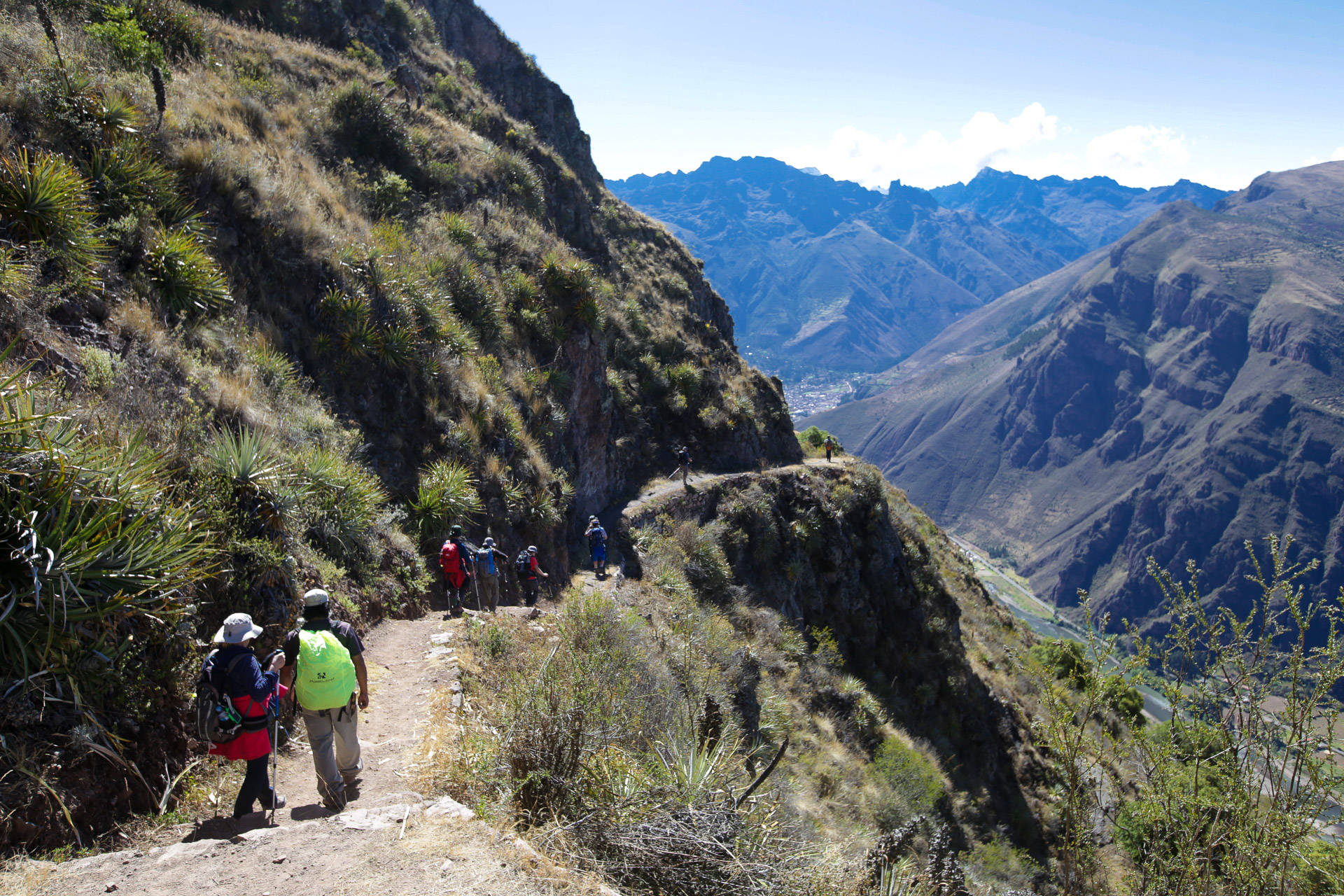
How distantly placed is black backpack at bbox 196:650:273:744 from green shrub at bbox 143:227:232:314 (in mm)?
6530

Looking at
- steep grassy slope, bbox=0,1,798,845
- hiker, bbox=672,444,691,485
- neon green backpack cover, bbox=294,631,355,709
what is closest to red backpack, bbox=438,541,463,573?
steep grassy slope, bbox=0,1,798,845

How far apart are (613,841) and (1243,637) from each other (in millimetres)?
5257

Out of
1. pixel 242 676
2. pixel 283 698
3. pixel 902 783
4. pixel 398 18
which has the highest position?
pixel 398 18

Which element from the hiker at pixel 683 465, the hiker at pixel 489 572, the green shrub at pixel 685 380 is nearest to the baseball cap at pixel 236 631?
the hiker at pixel 489 572

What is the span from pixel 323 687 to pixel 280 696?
1.70 ft

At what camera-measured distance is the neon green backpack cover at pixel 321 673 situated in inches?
185

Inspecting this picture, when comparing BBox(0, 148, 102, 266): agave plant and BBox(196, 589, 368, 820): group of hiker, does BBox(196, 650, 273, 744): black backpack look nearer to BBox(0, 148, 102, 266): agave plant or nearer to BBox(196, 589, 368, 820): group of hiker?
BBox(196, 589, 368, 820): group of hiker

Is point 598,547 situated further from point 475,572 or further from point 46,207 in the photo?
point 46,207

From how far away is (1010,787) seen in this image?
19.9 meters

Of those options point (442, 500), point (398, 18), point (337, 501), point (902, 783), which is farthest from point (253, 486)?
point (398, 18)

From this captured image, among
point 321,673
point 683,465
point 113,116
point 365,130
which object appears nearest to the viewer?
point 321,673

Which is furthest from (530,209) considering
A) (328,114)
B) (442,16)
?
(442,16)

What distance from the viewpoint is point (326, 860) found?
3.95 m

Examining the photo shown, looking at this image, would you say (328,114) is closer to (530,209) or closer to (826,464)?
(530,209)
